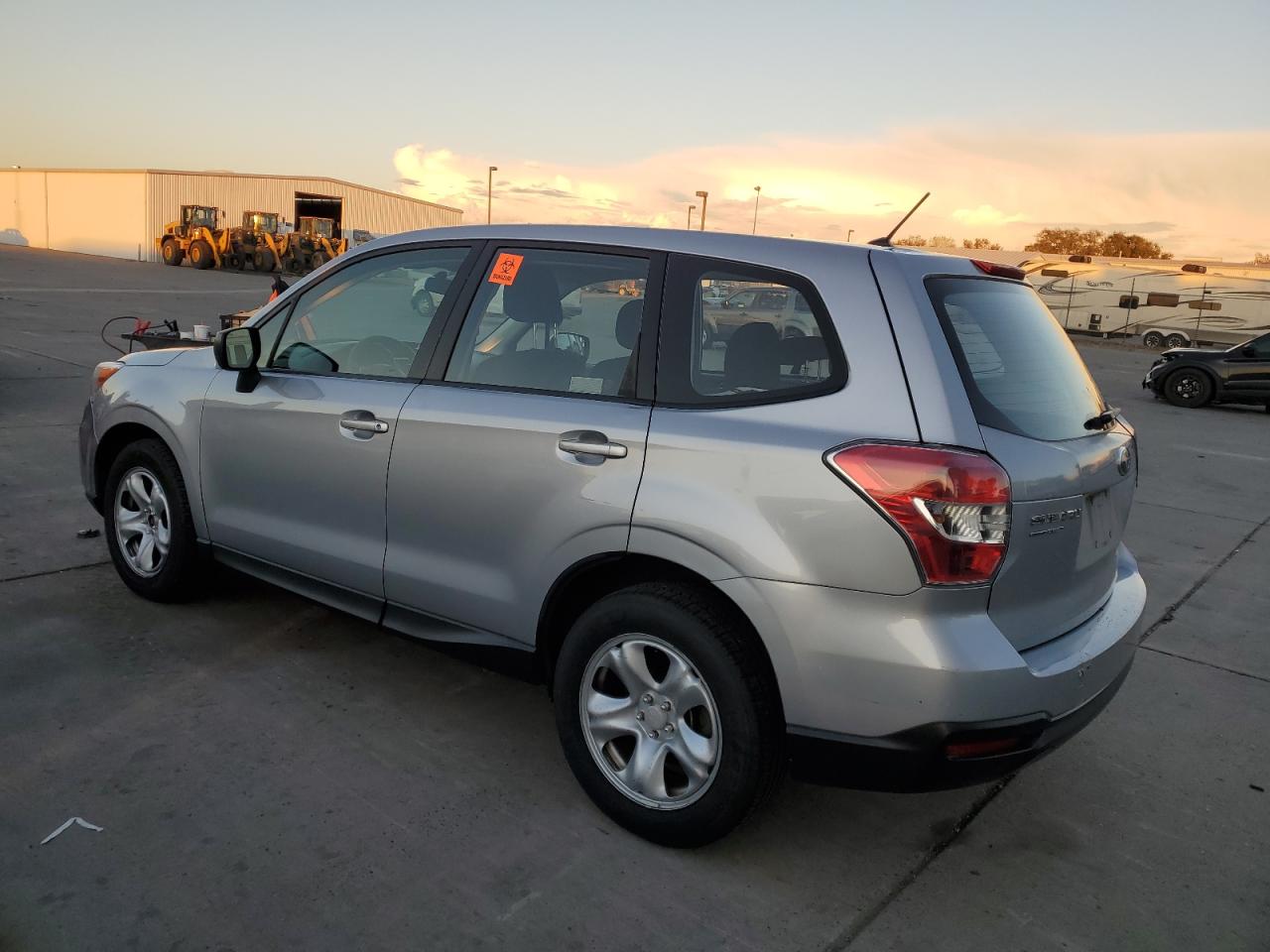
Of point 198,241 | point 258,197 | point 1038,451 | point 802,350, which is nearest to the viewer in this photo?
point 1038,451

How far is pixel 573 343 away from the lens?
318cm

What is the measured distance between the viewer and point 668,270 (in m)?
2.96

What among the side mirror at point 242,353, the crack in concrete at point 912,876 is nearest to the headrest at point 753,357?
the crack in concrete at point 912,876

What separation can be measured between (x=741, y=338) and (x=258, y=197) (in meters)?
56.8

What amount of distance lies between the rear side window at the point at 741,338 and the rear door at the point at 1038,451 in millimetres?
323

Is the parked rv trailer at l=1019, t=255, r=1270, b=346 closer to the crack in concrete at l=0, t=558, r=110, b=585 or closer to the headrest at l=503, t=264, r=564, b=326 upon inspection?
the crack in concrete at l=0, t=558, r=110, b=585

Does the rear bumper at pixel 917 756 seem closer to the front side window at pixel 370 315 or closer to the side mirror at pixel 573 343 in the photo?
the side mirror at pixel 573 343

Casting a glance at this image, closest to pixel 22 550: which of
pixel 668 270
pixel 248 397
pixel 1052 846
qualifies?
pixel 248 397

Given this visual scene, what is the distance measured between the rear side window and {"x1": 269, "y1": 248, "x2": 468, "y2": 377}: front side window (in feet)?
3.17

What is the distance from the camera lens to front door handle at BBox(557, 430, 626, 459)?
2797 millimetres

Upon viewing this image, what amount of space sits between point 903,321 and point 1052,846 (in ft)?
5.59

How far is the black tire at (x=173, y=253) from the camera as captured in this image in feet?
134

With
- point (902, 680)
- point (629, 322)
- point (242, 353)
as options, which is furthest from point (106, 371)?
point (902, 680)

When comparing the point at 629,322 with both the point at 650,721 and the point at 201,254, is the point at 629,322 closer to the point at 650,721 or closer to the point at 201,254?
the point at 650,721
